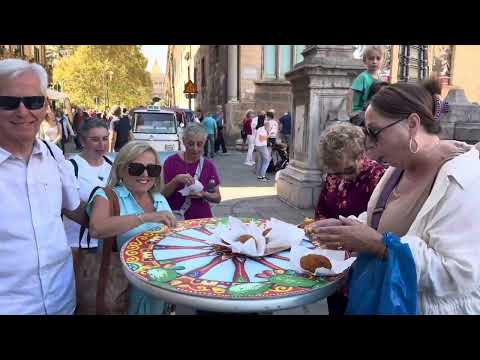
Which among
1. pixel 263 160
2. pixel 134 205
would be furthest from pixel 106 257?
pixel 263 160

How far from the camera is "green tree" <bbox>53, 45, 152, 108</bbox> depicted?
34.6 meters

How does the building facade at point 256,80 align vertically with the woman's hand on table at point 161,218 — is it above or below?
above

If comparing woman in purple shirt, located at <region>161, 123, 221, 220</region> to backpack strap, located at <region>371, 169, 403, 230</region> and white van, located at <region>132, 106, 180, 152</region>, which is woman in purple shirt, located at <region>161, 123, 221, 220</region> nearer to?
backpack strap, located at <region>371, 169, 403, 230</region>

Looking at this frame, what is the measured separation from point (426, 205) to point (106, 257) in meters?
1.71

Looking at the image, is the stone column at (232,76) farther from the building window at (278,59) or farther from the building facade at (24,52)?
the building facade at (24,52)

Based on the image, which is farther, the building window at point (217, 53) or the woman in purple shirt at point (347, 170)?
the building window at point (217, 53)

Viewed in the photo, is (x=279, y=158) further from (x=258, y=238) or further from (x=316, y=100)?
(x=258, y=238)

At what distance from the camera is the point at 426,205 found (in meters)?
1.58

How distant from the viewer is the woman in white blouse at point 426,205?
58.5 inches

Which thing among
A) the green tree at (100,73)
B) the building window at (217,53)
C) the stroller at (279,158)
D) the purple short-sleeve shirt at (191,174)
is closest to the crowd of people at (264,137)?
the stroller at (279,158)

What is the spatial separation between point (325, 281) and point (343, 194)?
0.93 metres

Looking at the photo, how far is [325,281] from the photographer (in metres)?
1.88

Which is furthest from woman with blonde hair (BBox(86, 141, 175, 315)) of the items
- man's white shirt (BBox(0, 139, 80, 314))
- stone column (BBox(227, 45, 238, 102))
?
stone column (BBox(227, 45, 238, 102))

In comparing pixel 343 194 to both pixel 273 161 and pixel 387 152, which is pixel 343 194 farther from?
pixel 273 161
